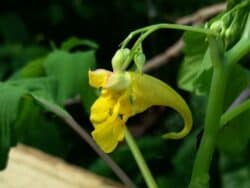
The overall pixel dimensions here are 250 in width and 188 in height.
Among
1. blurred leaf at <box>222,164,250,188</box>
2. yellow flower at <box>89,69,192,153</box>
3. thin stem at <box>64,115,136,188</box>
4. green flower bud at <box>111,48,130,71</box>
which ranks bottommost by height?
blurred leaf at <box>222,164,250,188</box>

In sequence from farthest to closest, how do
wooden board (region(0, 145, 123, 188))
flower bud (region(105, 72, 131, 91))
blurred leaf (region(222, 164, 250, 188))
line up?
blurred leaf (region(222, 164, 250, 188)) → wooden board (region(0, 145, 123, 188)) → flower bud (region(105, 72, 131, 91))

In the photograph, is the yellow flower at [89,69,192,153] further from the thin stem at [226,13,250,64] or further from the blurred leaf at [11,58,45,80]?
the blurred leaf at [11,58,45,80]

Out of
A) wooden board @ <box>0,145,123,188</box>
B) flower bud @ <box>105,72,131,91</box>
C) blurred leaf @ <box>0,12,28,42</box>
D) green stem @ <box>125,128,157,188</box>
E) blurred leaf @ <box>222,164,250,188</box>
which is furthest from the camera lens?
blurred leaf @ <box>0,12,28,42</box>

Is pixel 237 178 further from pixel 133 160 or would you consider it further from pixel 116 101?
pixel 116 101

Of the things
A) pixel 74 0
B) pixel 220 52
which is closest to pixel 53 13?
pixel 74 0

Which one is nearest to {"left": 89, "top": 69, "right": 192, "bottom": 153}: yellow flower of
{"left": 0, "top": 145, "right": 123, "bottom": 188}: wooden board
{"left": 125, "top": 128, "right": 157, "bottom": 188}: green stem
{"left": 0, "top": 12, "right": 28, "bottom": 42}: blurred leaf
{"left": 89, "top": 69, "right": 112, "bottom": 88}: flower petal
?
{"left": 89, "top": 69, "right": 112, "bottom": 88}: flower petal

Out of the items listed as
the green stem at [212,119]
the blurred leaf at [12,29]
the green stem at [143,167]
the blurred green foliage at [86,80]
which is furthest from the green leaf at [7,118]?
the blurred leaf at [12,29]
